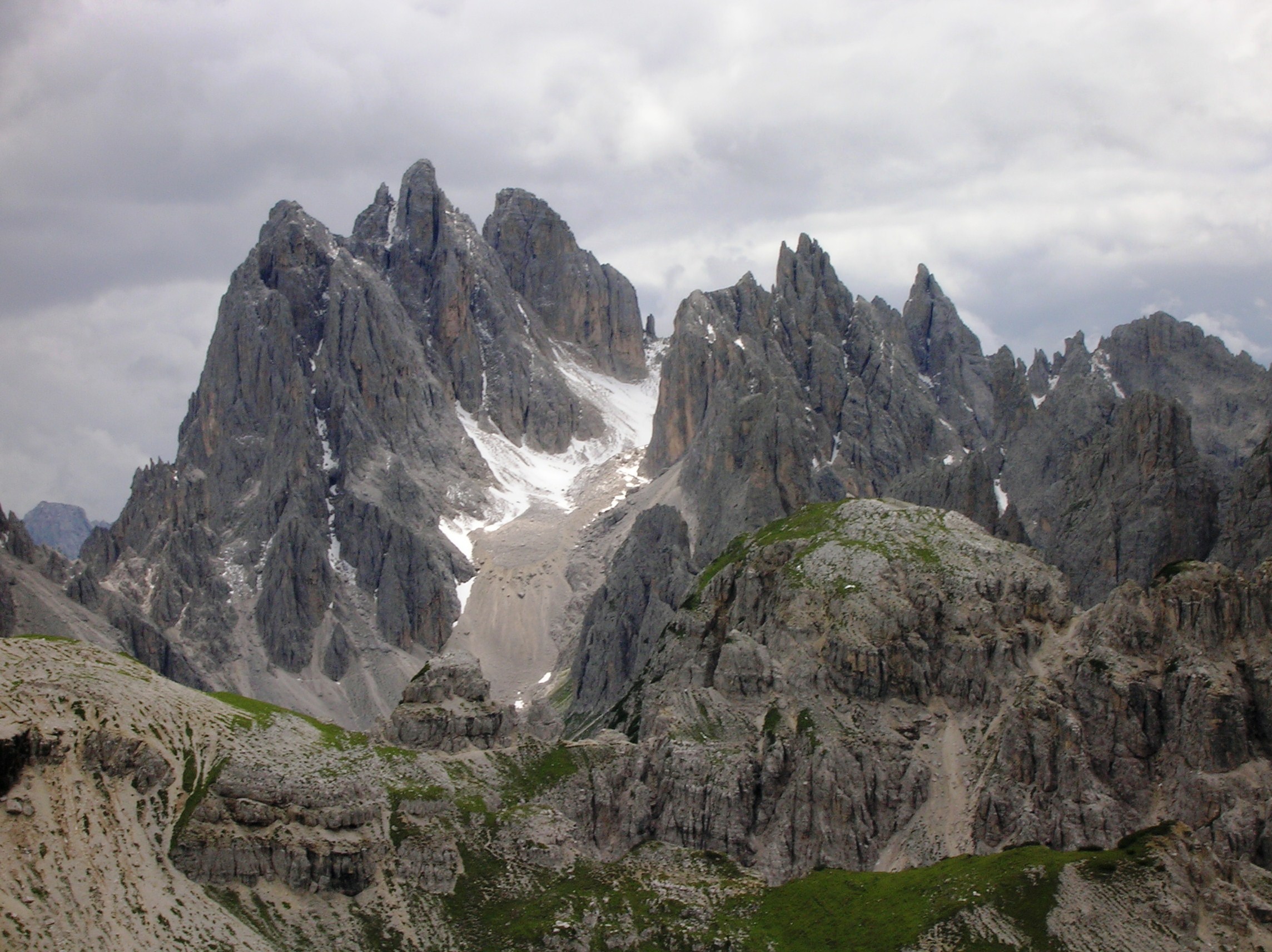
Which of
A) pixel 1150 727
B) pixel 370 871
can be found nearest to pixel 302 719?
pixel 370 871

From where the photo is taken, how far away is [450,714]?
149875mm

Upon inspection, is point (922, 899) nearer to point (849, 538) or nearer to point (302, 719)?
point (302, 719)

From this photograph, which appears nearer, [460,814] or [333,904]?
[333,904]

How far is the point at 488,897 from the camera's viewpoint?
124 metres

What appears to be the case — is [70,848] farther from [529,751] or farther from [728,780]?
[728,780]

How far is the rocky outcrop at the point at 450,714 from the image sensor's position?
148 meters

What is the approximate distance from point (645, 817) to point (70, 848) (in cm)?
5495

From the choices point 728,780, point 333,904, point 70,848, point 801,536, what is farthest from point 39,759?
point 801,536

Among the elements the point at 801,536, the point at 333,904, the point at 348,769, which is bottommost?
the point at 333,904

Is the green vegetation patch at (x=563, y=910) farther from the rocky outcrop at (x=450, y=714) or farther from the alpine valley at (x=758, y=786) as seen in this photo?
the rocky outcrop at (x=450, y=714)

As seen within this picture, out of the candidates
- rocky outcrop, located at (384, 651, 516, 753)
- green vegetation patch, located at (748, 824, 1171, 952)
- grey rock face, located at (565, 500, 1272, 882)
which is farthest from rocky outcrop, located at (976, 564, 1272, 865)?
rocky outcrop, located at (384, 651, 516, 753)

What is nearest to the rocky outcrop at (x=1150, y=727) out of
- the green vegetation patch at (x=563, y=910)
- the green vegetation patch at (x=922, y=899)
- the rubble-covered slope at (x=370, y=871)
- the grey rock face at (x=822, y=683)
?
the grey rock face at (x=822, y=683)

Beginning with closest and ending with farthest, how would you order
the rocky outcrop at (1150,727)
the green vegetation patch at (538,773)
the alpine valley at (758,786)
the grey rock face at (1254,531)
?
the alpine valley at (758,786) < the rocky outcrop at (1150,727) < the green vegetation patch at (538,773) < the grey rock face at (1254,531)

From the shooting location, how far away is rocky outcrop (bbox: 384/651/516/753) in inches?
5807
